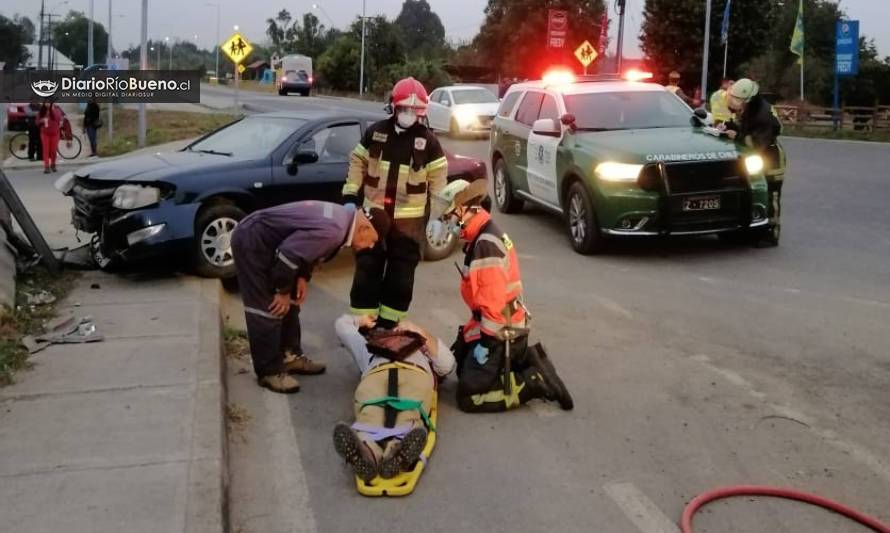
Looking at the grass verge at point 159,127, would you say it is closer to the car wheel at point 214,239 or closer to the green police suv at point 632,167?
the green police suv at point 632,167

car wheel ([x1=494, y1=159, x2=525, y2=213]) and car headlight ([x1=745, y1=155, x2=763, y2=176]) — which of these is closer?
car headlight ([x1=745, y1=155, x2=763, y2=176])

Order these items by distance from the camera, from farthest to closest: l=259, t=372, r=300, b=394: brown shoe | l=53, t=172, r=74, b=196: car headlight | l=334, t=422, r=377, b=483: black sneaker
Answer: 1. l=53, t=172, r=74, b=196: car headlight
2. l=259, t=372, r=300, b=394: brown shoe
3. l=334, t=422, r=377, b=483: black sneaker

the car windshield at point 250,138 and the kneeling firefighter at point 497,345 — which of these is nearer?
the kneeling firefighter at point 497,345

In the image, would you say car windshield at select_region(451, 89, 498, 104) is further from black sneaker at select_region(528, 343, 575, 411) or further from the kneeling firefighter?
black sneaker at select_region(528, 343, 575, 411)

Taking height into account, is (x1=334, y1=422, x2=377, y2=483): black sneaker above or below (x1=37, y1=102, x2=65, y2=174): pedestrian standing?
below

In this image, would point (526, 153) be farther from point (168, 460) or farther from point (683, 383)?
point (168, 460)

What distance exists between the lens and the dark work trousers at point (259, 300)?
5727mm

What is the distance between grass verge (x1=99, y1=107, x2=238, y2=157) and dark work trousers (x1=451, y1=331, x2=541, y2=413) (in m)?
21.6

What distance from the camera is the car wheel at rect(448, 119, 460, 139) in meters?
26.9

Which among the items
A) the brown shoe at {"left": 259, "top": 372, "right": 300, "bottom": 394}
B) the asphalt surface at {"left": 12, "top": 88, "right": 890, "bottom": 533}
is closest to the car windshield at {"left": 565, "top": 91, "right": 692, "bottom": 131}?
the asphalt surface at {"left": 12, "top": 88, "right": 890, "bottom": 533}

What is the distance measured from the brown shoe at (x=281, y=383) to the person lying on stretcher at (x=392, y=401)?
46cm

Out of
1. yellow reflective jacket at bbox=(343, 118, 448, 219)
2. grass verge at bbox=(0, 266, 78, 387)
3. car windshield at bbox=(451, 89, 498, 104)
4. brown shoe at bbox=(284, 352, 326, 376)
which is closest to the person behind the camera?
grass verge at bbox=(0, 266, 78, 387)

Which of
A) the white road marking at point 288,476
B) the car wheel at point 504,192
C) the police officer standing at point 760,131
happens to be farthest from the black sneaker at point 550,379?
the car wheel at point 504,192

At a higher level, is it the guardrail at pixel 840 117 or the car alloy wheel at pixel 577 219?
the guardrail at pixel 840 117
